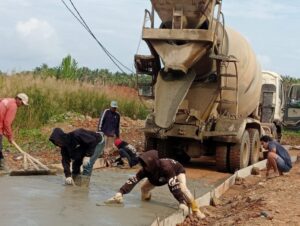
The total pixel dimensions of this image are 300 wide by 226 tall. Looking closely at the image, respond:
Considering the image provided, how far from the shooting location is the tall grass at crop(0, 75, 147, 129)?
1913cm

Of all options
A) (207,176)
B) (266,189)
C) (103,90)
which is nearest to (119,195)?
(266,189)

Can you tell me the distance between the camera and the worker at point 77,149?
9.66 m

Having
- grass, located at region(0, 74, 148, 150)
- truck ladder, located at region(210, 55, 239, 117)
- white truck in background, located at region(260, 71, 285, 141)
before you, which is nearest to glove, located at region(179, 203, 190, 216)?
truck ladder, located at region(210, 55, 239, 117)

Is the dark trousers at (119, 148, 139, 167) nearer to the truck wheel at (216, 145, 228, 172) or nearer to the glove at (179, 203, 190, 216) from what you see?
the truck wheel at (216, 145, 228, 172)

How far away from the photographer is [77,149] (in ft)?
32.5

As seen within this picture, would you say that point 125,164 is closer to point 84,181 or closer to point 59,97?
point 84,181

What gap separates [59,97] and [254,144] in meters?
9.21

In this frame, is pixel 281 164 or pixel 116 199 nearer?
pixel 116 199

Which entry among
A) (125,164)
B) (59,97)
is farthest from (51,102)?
(125,164)

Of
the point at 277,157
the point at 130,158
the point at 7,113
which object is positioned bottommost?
the point at 130,158

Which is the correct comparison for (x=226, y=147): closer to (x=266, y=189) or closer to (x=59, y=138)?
(x=266, y=189)

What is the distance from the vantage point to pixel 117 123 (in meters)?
14.2

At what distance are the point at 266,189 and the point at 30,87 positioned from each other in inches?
463

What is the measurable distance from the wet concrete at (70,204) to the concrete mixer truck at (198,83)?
214 centimetres
